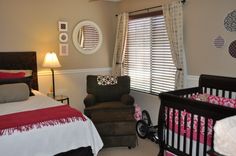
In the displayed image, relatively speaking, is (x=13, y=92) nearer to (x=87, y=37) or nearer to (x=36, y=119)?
Result: (x=36, y=119)

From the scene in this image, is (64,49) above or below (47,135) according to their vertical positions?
above

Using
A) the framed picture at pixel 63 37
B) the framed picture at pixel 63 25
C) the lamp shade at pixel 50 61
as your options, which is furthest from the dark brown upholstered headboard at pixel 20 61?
the framed picture at pixel 63 25

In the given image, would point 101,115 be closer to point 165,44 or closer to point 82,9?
point 165,44

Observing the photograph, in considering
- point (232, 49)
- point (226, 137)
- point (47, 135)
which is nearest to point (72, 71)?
point (47, 135)

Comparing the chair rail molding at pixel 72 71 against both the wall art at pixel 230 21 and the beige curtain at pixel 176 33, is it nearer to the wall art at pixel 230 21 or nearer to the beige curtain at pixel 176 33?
the beige curtain at pixel 176 33

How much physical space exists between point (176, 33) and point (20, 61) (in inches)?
103

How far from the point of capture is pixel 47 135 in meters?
2.24

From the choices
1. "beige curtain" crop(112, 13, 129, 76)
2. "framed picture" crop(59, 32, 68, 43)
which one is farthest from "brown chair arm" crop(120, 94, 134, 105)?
"framed picture" crop(59, 32, 68, 43)

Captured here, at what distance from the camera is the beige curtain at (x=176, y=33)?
11.1 feet

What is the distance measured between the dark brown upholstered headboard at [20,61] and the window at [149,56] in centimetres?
180

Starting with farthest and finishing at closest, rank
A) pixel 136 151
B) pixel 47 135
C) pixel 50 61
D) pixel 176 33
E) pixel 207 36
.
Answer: pixel 50 61 → pixel 176 33 → pixel 136 151 → pixel 207 36 → pixel 47 135

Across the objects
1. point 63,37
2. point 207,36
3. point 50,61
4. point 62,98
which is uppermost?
point 63,37

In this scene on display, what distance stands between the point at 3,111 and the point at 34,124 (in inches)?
23.6

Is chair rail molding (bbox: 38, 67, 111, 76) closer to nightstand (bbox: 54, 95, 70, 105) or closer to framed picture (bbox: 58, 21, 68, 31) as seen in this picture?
nightstand (bbox: 54, 95, 70, 105)
